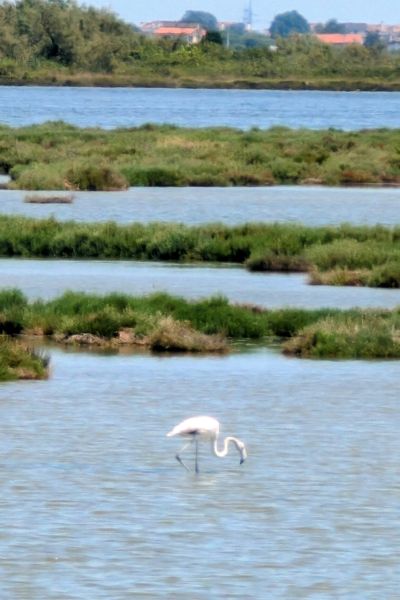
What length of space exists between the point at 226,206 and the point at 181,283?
52.5 feet

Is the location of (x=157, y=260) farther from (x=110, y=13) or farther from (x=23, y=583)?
(x=110, y=13)

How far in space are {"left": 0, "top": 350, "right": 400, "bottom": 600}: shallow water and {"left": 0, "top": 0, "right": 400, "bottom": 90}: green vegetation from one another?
14713 centimetres

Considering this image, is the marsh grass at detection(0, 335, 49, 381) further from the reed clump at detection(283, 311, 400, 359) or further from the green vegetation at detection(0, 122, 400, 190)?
the green vegetation at detection(0, 122, 400, 190)

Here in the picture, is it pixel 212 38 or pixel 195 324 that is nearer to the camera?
pixel 195 324

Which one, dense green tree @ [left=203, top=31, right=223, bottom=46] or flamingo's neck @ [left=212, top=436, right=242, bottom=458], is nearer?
flamingo's neck @ [left=212, top=436, right=242, bottom=458]

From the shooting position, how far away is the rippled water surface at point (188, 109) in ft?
328

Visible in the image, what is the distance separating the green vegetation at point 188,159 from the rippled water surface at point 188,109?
22.7 metres

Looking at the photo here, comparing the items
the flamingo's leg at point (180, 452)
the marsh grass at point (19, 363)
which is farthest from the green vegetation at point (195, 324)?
the flamingo's leg at point (180, 452)

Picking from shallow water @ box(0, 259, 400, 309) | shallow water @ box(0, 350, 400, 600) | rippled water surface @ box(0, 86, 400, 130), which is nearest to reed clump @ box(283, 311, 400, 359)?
shallow water @ box(0, 350, 400, 600)

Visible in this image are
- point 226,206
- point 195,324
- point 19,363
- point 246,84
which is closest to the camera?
point 19,363

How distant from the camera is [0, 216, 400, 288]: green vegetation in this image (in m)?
33.2

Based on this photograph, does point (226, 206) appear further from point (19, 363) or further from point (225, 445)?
point (225, 445)

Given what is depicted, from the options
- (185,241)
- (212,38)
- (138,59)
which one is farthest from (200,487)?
(212,38)

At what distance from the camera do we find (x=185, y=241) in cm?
3441
